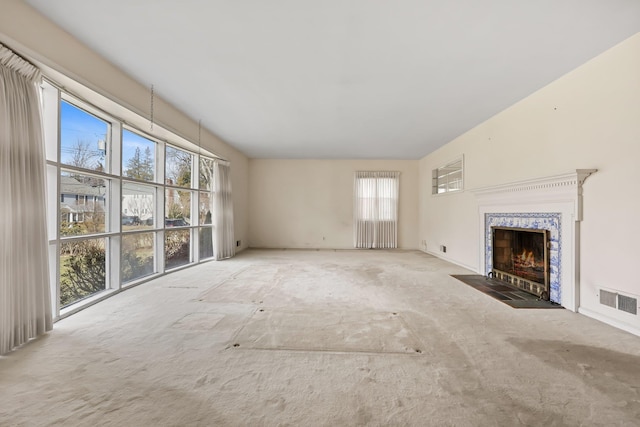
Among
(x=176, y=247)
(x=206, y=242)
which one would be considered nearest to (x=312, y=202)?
(x=206, y=242)

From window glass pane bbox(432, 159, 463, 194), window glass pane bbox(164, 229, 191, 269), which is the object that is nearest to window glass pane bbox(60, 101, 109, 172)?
window glass pane bbox(164, 229, 191, 269)

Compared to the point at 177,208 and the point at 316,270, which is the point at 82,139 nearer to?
the point at 177,208

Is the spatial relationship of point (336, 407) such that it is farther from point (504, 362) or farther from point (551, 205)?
point (551, 205)

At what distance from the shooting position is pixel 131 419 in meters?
1.31

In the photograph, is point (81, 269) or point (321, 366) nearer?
point (321, 366)

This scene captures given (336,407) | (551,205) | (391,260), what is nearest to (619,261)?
(551,205)

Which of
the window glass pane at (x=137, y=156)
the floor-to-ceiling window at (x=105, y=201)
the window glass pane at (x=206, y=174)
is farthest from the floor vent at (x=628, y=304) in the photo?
the window glass pane at (x=206, y=174)

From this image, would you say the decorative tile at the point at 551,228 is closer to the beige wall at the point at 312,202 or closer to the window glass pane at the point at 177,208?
the beige wall at the point at 312,202

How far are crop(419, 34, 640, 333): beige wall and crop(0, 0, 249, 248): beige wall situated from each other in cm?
530

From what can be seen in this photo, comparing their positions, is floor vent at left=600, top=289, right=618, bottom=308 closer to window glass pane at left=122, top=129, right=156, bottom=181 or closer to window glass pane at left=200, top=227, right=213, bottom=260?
window glass pane at left=122, top=129, right=156, bottom=181

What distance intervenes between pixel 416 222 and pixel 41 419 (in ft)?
25.9

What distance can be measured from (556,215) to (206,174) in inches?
245

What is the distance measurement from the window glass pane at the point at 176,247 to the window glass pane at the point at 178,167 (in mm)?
964

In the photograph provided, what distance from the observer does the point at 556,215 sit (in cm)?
307
